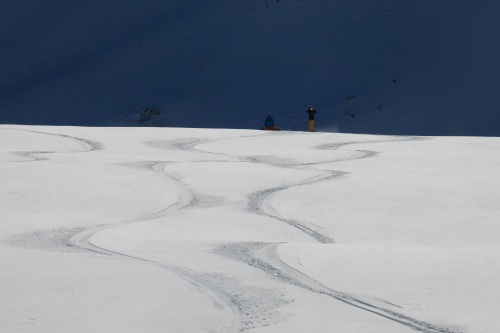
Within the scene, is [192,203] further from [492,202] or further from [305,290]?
[305,290]

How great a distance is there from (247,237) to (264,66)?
2974 cm

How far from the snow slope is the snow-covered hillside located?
16123mm

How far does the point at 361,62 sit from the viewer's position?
38531mm

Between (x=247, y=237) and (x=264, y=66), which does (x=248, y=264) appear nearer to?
(x=247, y=237)

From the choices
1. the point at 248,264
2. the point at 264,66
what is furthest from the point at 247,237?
the point at 264,66

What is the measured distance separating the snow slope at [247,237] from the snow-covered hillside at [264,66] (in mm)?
16123

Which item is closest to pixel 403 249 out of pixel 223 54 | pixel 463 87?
pixel 463 87

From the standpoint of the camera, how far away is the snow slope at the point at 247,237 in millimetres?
7355

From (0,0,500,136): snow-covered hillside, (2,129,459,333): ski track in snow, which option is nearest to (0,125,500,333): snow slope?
(2,129,459,333): ski track in snow

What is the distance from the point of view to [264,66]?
40219 mm

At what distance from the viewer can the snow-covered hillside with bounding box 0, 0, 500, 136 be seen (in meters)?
35.9

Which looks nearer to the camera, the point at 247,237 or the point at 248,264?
the point at 248,264

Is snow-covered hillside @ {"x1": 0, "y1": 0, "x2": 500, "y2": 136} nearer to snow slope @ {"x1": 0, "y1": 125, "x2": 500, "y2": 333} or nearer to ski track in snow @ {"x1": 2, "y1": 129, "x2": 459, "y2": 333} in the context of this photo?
snow slope @ {"x1": 0, "y1": 125, "x2": 500, "y2": 333}

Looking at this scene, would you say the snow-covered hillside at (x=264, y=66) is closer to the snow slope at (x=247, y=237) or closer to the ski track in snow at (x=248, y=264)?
the snow slope at (x=247, y=237)
